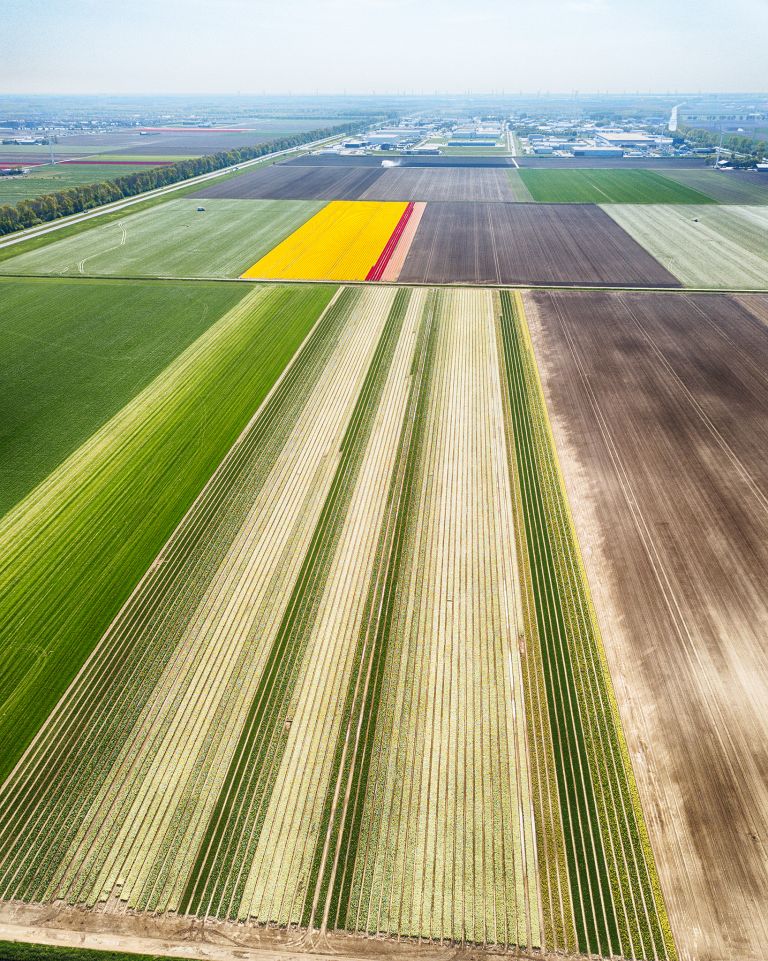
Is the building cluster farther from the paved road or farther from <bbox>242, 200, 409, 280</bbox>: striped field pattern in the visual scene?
<bbox>242, 200, 409, 280</bbox>: striped field pattern

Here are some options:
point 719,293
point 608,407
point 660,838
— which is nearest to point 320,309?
point 608,407

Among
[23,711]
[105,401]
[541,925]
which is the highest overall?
[105,401]

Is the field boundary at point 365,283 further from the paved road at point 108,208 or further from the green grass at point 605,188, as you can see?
the green grass at point 605,188

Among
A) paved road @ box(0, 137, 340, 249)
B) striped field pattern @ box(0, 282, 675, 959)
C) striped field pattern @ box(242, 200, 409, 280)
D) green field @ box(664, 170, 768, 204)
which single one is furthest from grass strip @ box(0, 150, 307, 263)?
green field @ box(664, 170, 768, 204)

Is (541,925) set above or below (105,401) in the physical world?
below

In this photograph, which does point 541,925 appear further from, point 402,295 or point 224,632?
point 402,295

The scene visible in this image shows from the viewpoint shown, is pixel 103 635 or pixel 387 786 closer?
pixel 387 786

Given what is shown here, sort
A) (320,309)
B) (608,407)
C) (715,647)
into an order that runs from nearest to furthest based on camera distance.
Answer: (715,647) < (608,407) < (320,309)
